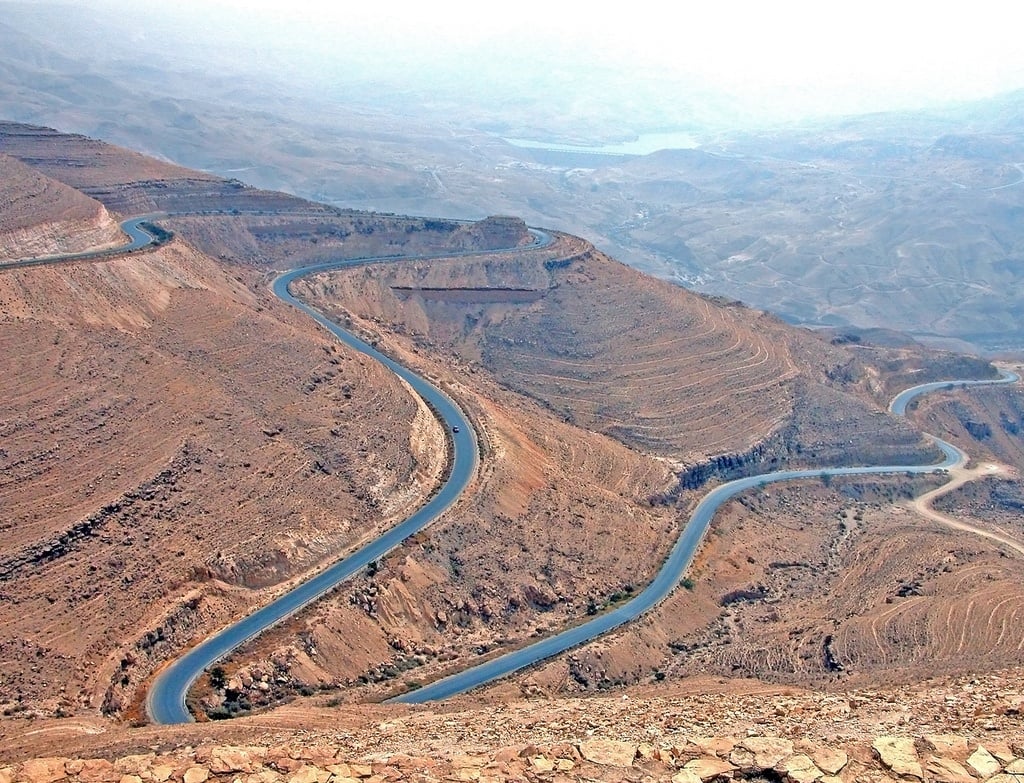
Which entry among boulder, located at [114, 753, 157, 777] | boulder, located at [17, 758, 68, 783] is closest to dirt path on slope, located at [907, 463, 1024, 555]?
boulder, located at [114, 753, 157, 777]

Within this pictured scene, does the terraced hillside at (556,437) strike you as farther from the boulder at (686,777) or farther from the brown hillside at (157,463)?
the boulder at (686,777)

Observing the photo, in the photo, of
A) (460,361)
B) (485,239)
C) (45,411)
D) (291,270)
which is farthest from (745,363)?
(45,411)

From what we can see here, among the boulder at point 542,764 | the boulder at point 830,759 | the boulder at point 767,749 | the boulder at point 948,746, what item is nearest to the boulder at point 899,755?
the boulder at point 948,746

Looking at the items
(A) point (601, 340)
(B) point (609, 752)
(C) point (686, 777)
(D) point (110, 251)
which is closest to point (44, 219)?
(D) point (110, 251)

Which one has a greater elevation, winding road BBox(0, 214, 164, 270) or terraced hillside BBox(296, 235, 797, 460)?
winding road BBox(0, 214, 164, 270)

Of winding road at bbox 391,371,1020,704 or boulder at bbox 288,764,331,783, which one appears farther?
winding road at bbox 391,371,1020,704

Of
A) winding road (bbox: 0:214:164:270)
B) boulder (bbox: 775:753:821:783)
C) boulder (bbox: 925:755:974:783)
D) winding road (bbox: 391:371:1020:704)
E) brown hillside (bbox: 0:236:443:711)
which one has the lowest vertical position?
winding road (bbox: 391:371:1020:704)

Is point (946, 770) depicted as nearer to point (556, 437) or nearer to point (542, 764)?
point (542, 764)

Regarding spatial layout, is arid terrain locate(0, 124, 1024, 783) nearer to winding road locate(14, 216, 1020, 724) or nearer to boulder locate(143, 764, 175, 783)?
boulder locate(143, 764, 175, 783)
